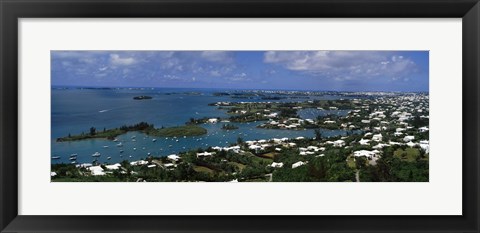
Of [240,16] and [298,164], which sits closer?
[240,16]

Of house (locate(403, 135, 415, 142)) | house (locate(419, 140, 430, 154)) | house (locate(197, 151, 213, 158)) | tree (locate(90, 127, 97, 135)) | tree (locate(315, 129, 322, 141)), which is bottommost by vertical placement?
house (locate(197, 151, 213, 158))

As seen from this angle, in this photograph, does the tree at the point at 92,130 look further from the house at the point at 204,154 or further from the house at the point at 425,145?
the house at the point at 425,145

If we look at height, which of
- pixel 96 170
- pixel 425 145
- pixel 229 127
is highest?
pixel 229 127

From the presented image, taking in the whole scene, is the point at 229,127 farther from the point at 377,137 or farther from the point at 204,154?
the point at 377,137

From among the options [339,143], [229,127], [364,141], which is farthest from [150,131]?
[364,141]

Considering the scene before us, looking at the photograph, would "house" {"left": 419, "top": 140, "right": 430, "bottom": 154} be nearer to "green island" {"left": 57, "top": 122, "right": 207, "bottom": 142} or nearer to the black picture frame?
the black picture frame

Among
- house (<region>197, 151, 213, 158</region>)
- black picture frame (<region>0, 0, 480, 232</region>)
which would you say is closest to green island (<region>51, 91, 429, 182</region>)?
house (<region>197, 151, 213, 158</region>)

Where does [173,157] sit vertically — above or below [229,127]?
below

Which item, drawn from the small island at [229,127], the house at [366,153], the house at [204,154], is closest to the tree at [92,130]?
the house at [204,154]
